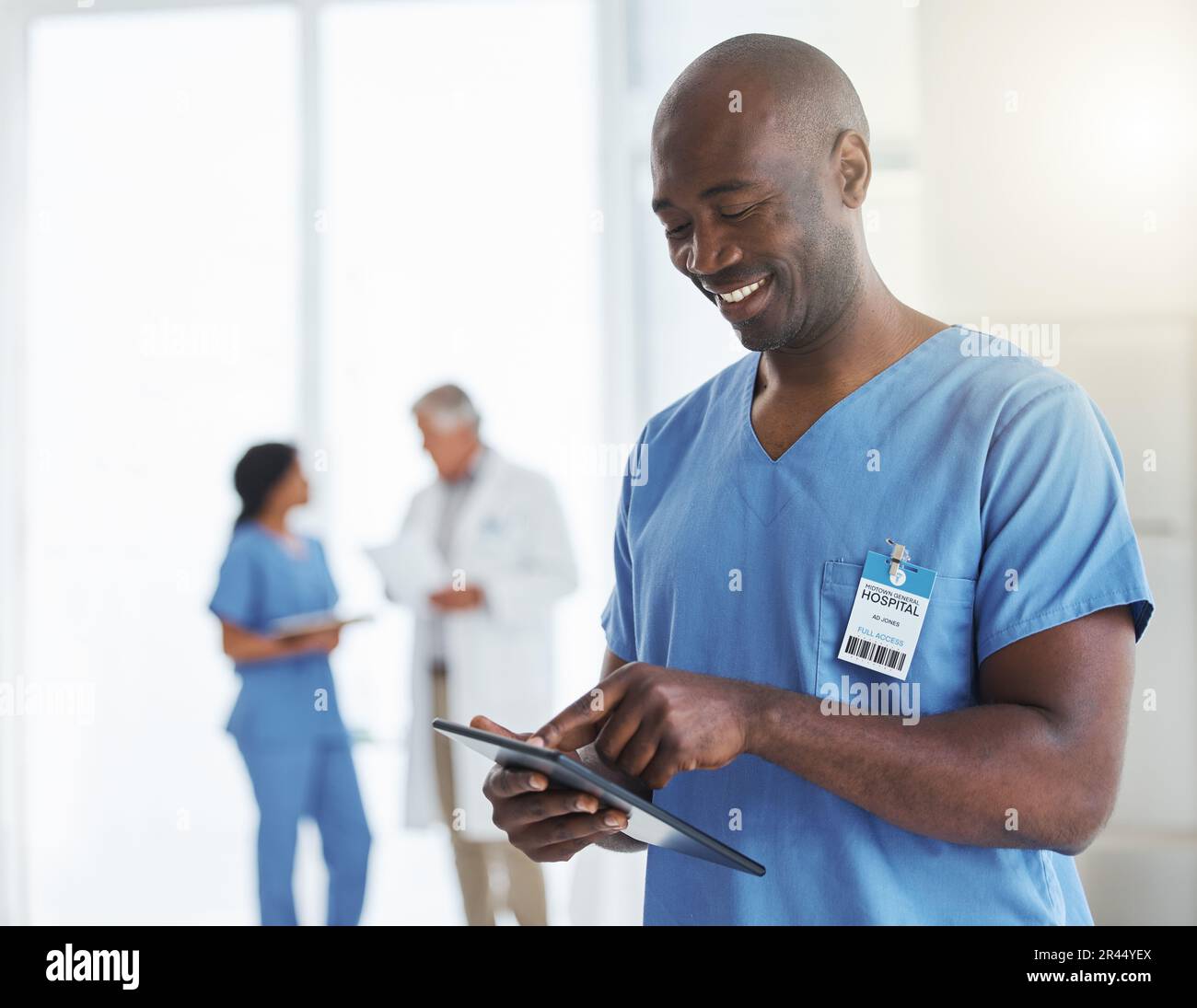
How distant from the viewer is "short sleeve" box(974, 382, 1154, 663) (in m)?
0.67

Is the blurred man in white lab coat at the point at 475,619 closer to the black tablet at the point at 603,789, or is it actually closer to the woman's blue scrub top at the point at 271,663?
the woman's blue scrub top at the point at 271,663

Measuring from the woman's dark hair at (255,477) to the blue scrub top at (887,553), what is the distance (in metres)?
1.84

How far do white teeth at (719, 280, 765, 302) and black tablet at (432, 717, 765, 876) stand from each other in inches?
13.8

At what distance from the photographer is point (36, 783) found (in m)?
2.93

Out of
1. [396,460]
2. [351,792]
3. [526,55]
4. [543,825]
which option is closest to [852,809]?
[543,825]

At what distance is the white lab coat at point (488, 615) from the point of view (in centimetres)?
239

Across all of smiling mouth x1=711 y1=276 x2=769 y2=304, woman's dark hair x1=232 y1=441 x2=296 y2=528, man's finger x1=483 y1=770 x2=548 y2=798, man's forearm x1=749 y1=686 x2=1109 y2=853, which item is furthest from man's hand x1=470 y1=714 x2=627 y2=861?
woman's dark hair x1=232 y1=441 x2=296 y2=528

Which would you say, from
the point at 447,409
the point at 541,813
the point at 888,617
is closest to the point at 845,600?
the point at 888,617

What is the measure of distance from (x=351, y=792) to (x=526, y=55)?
190 cm

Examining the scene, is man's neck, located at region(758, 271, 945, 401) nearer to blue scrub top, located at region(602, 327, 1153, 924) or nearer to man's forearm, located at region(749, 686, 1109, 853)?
blue scrub top, located at region(602, 327, 1153, 924)

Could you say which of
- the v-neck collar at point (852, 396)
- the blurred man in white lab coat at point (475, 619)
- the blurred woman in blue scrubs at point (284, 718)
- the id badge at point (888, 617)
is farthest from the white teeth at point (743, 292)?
the blurred woman in blue scrubs at point (284, 718)

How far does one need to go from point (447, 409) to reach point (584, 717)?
1861mm

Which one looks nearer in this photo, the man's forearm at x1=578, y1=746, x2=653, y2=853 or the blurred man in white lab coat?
the man's forearm at x1=578, y1=746, x2=653, y2=853

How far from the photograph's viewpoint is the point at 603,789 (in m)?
0.59
